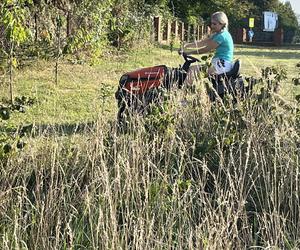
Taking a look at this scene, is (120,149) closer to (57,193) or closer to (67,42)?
(57,193)

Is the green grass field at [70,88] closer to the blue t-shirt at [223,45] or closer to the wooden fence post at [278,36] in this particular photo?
the blue t-shirt at [223,45]

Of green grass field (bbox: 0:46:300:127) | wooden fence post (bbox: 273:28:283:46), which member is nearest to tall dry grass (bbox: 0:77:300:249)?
green grass field (bbox: 0:46:300:127)

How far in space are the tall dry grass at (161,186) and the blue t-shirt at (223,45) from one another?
186cm

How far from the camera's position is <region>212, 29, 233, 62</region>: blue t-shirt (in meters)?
7.16

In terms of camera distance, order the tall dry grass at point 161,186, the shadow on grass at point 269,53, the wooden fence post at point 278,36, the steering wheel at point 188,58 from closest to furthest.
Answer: the tall dry grass at point 161,186 < the steering wheel at point 188,58 < the shadow on grass at point 269,53 < the wooden fence post at point 278,36

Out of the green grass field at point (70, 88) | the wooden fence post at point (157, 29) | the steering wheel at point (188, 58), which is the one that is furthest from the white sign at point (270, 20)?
the steering wheel at point (188, 58)

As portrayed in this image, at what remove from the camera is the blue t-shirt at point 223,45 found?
7.16m

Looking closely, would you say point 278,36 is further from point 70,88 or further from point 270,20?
point 70,88

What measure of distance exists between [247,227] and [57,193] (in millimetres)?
1334

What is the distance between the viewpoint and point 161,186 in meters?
3.99

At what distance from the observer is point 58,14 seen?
12422 mm

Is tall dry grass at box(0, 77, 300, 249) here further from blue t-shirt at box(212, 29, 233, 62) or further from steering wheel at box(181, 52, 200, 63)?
blue t-shirt at box(212, 29, 233, 62)

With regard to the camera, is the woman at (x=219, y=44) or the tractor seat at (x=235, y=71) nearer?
the tractor seat at (x=235, y=71)

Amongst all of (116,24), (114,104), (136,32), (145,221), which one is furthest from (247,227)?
(136,32)
